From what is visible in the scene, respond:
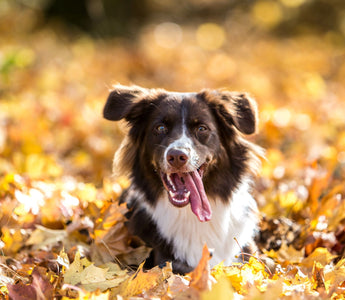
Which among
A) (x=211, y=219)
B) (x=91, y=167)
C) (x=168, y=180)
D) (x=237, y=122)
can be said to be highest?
(x=237, y=122)

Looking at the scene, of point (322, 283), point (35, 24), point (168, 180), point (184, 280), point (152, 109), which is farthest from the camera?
point (35, 24)

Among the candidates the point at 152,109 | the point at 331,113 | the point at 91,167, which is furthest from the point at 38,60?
the point at 152,109

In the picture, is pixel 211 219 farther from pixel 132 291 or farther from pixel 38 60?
pixel 38 60

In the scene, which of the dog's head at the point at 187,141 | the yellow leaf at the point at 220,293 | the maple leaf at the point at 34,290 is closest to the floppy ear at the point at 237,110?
the dog's head at the point at 187,141

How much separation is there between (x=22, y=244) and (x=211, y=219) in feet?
5.12

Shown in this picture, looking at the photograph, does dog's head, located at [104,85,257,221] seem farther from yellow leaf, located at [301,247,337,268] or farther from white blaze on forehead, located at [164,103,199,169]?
yellow leaf, located at [301,247,337,268]

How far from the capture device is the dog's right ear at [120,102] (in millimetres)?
3994

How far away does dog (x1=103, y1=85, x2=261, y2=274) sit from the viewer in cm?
373

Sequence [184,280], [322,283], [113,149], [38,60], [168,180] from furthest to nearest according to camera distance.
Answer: [38,60]
[113,149]
[168,180]
[322,283]
[184,280]

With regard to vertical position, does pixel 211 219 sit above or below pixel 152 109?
below

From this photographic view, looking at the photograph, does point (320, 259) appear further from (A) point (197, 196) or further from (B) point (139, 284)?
(B) point (139, 284)

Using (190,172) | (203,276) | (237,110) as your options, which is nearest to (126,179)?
(190,172)

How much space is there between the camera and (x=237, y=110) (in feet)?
13.4

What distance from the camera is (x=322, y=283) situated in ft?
9.80
